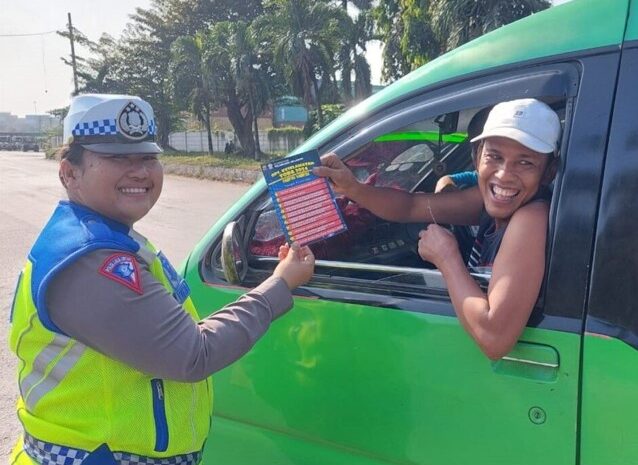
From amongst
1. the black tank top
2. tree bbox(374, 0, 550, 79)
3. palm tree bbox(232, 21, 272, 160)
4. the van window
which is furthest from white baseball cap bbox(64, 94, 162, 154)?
palm tree bbox(232, 21, 272, 160)

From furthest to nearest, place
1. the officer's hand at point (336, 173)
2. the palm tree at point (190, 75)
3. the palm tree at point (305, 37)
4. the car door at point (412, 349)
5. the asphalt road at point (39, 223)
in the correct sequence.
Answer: the palm tree at point (190, 75) < the palm tree at point (305, 37) < the asphalt road at point (39, 223) < the officer's hand at point (336, 173) < the car door at point (412, 349)

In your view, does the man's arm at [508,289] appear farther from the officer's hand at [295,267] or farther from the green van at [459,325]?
the officer's hand at [295,267]

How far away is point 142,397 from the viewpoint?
1384mm

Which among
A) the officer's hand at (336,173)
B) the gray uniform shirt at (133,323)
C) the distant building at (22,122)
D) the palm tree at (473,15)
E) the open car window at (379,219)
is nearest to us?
the gray uniform shirt at (133,323)

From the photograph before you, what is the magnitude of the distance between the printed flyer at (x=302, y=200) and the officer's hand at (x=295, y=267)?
1.3 inches

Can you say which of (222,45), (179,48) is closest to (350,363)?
(222,45)

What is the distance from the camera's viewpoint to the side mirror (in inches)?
73.1

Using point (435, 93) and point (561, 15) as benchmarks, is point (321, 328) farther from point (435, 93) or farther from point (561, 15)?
point (561, 15)

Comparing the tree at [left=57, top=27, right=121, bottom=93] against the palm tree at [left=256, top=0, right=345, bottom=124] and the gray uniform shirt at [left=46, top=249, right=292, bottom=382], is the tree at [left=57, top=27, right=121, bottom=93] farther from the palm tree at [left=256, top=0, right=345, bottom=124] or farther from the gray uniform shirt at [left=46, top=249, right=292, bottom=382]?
the gray uniform shirt at [left=46, top=249, right=292, bottom=382]

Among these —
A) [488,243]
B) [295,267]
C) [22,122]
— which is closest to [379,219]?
[488,243]

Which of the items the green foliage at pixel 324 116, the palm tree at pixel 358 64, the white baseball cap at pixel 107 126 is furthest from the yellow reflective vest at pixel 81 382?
the palm tree at pixel 358 64

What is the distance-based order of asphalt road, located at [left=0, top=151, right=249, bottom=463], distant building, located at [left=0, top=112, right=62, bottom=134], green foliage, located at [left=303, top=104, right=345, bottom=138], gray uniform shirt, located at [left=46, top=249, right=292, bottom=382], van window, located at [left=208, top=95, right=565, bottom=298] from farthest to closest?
distant building, located at [left=0, top=112, right=62, bottom=134], green foliage, located at [left=303, top=104, right=345, bottom=138], asphalt road, located at [left=0, top=151, right=249, bottom=463], van window, located at [left=208, top=95, right=565, bottom=298], gray uniform shirt, located at [left=46, top=249, right=292, bottom=382]

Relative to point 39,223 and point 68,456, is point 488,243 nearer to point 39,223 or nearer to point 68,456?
point 68,456

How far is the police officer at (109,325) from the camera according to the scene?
128 centimetres
